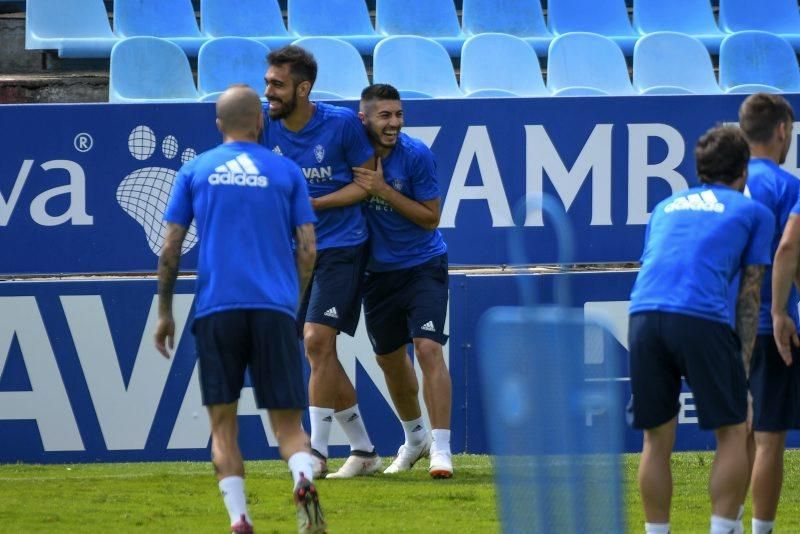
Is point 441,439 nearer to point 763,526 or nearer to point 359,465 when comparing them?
point 359,465

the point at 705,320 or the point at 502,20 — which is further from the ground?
the point at 502,20

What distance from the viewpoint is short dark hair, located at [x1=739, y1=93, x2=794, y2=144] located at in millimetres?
5324

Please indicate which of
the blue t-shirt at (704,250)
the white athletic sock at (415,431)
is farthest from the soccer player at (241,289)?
the white athletic sock at (415,431)

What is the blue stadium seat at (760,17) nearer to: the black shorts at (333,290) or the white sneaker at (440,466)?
the black shorts at (333,290)

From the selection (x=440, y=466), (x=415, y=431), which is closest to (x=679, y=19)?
(x=415, y=431)

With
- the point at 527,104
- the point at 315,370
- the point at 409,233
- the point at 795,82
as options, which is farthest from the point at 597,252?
the point at 795,82

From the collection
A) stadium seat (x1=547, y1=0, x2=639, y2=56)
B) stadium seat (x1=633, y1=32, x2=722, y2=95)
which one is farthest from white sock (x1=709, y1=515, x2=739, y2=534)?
stadium seat (x1=547, y1=0, x2=639, y2=56)

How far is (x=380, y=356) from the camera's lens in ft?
24.5

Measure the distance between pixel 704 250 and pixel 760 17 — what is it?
820 centimetres

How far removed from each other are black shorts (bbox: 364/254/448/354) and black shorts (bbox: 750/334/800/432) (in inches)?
86.4

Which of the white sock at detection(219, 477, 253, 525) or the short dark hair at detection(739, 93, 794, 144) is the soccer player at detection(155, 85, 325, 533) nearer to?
the white sock at detection(219, 477, 253, 525)

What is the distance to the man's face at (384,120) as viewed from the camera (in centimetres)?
713

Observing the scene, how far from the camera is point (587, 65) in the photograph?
35.8ft

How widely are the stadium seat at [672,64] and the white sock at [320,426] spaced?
4748 millimetres
